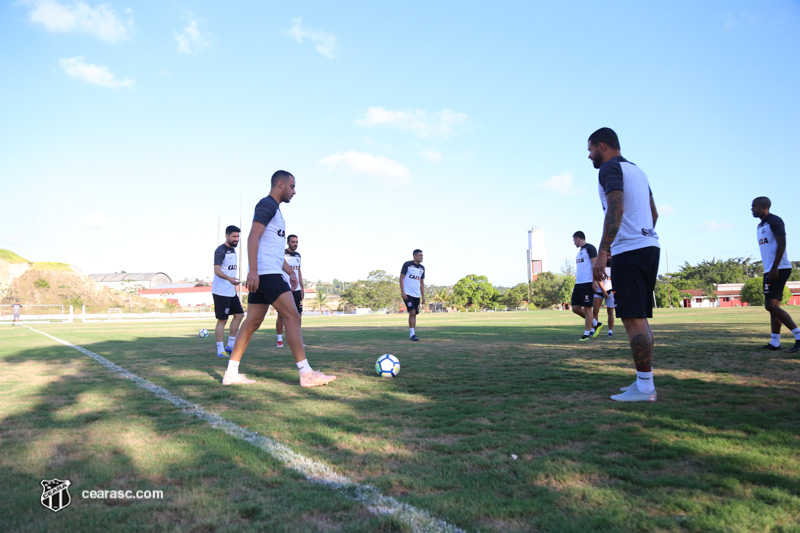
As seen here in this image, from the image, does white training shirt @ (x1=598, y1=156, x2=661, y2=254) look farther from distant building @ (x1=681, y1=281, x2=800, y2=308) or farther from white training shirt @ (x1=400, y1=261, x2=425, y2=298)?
distant building @ (x1=681, y1=281, x2=800, y2=308)

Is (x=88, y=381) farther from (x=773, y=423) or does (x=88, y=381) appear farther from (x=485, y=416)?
(x=773, y=423)

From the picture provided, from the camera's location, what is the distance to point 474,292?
9688cm

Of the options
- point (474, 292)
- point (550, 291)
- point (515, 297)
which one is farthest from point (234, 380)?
point (515, 297)

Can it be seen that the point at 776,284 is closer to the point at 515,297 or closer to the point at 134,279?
the point at 515,297

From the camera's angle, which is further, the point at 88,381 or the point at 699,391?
the point at 88,381

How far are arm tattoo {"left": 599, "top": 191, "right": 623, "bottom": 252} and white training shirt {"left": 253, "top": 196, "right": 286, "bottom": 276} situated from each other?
3.35 metres

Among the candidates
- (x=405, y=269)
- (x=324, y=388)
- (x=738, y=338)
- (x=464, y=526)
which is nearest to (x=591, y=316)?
(x=738, y=338)

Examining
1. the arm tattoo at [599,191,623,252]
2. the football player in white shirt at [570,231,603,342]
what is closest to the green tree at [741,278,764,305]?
the football player in white shirt at [570,231,603,342]

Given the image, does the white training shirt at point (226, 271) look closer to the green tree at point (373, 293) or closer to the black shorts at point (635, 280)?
the black shorts at point (635, 280)

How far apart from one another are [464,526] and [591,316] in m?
9.41

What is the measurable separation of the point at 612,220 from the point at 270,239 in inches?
138

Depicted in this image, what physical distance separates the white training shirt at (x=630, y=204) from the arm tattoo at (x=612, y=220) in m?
0.08

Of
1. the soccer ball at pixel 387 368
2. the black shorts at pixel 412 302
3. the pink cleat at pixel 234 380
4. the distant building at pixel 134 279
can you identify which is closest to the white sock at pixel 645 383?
the soccer ball at pixel 387 368

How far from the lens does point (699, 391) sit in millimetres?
4402
